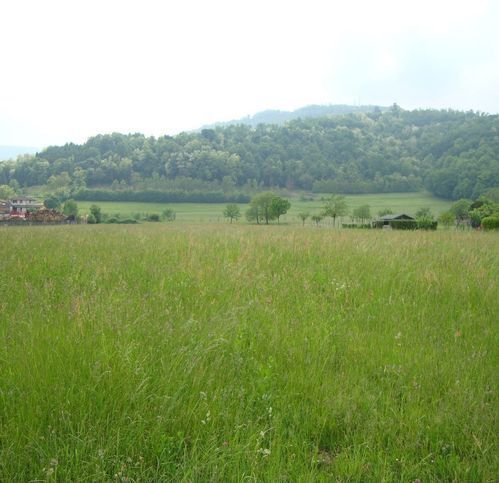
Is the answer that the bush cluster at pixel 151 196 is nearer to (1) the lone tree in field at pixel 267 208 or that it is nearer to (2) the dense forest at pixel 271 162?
(2) the dense forest at pixel 271 162

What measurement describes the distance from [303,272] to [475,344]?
335cm

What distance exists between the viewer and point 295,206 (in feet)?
393

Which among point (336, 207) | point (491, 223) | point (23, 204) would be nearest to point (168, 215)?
point (23, 204)

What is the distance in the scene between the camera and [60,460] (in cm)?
210

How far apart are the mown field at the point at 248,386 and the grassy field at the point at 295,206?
92334 millimetres

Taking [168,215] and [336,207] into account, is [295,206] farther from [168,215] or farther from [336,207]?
[168,215]

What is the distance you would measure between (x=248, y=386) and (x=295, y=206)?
11826 cm

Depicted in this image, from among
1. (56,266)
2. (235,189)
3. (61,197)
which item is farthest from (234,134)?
(56,266)

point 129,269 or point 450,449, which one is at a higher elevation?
point 129,269

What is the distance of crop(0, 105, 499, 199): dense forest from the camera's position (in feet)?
447

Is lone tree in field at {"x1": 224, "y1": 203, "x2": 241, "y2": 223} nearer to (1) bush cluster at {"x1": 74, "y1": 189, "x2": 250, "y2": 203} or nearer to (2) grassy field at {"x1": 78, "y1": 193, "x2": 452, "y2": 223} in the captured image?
(2) grassy field at {"x1": 78, "y1": 193, "x2": 452, "y2": 223}

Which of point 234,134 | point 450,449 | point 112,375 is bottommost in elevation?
point 450,449

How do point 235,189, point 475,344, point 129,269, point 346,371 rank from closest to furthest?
point 346,371
point 475,344
point 129,269
point 235,189

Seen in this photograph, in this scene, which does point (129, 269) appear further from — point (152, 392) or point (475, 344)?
point (475, 344)
